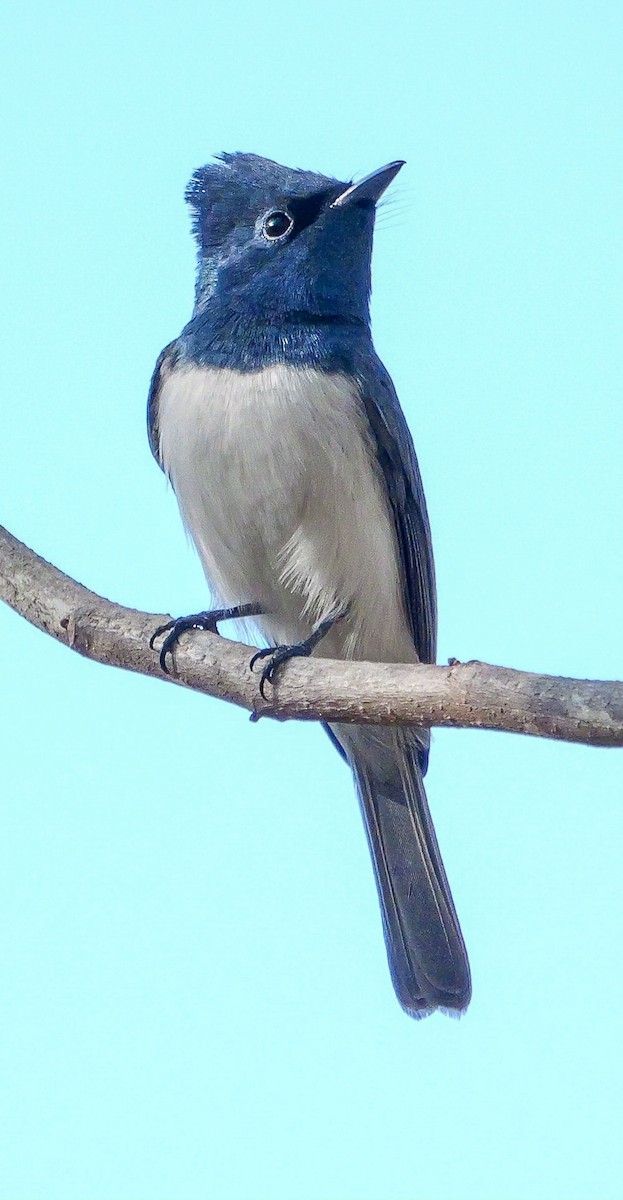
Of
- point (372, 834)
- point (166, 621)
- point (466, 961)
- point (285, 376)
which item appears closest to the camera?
point (166, 621)

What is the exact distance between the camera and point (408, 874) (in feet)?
20.3

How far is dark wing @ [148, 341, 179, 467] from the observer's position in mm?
6000

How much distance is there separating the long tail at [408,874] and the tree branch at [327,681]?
1.67 m

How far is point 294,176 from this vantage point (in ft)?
20.0

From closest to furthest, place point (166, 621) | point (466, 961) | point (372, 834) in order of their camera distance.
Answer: point (166, 621) → point (466, 961) → point (372, 834)

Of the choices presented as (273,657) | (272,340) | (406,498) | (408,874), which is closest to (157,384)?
(272,340)

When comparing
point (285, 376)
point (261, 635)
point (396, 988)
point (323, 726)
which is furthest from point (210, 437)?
point (396, 988)

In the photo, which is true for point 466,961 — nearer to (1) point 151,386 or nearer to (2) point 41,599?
(2) point 41,599

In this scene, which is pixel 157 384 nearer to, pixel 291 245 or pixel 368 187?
pixel 291 245

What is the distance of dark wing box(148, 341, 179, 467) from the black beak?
982 millimetres

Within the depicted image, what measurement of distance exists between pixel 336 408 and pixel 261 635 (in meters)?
1.30

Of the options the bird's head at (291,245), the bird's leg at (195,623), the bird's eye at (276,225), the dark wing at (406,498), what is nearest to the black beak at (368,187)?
the bird's head at (291,245)

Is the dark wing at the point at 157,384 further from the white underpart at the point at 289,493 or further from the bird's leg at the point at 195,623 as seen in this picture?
the bird's leg at the point at 195,623

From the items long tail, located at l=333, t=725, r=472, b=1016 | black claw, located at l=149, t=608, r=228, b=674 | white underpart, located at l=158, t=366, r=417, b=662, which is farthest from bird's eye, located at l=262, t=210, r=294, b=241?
long tail, located at l=333, t=725, r=472, b=1016
